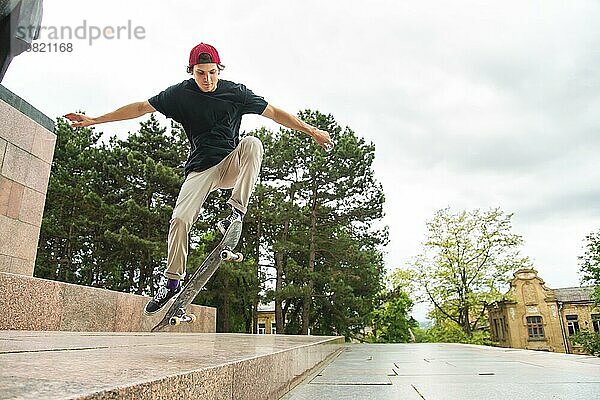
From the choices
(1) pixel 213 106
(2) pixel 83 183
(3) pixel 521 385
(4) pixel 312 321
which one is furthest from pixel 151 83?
(3) pixel 521 385

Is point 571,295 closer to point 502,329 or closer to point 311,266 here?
point 502,329

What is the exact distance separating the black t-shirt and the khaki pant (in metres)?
0.08

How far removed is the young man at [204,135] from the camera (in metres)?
3.38

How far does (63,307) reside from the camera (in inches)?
183

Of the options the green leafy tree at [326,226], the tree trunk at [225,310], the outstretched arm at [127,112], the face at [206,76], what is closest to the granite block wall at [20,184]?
the outstretched arm at [127,112]

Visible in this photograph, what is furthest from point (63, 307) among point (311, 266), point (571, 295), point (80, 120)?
point (571, 295)

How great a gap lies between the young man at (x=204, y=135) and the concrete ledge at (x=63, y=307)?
4.40 ft

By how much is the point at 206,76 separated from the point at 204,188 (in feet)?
2.95

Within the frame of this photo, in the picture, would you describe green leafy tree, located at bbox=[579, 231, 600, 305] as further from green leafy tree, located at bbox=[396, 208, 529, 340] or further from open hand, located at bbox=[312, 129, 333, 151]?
open hand, located at bbox=[312, 129, 333, 151]

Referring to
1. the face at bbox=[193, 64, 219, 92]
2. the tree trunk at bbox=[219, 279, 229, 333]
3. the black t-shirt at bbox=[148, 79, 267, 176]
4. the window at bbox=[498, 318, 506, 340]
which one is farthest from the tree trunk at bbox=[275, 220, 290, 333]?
the window at bbox=[498, 318, 506, 340]

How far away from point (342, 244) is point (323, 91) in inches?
487

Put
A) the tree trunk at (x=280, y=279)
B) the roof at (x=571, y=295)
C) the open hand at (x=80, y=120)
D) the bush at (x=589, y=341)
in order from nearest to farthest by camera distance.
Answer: the open hand at (x=80, y=120) < the tree trunk at (x=280, y=279) < the bush at (x=589, y=341) < the roof at (x=571, y=295)

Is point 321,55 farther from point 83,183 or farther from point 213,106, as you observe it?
point 213,106

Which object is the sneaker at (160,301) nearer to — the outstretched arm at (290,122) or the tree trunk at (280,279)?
the outstretched arm at (290,122)
